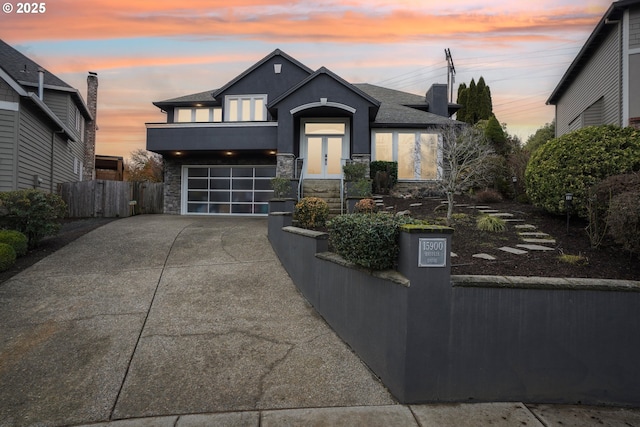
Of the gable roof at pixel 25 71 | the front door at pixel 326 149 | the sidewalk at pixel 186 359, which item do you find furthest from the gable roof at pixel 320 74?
the gable roof at pixel 25 71

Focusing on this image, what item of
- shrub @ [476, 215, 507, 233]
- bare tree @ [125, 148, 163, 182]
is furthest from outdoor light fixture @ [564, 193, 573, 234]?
bare tree @ [125, 148, 163, 182]

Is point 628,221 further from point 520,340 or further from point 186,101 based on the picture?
point 186,101

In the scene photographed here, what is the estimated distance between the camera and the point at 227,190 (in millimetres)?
16297

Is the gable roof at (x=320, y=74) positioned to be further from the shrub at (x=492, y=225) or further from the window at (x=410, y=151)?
the shrub at (x=492, y=225)

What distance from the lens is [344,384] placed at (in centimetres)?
396

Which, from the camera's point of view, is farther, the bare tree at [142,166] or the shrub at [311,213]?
the bare tree at [142,166]

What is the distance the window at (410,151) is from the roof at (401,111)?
0.45 metres

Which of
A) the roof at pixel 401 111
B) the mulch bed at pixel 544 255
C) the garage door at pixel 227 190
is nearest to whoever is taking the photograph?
the mulch bed at pixel 544 255

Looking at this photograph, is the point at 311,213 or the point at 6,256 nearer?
the point at 6,256

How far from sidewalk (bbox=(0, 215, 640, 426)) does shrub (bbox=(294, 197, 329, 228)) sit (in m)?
1.71

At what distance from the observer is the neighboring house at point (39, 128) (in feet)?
37.0

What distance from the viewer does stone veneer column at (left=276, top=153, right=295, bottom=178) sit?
13.4 meters

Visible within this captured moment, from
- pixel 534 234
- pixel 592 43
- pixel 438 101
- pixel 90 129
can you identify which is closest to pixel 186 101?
pixel 90 129

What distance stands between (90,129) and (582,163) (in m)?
24.9
